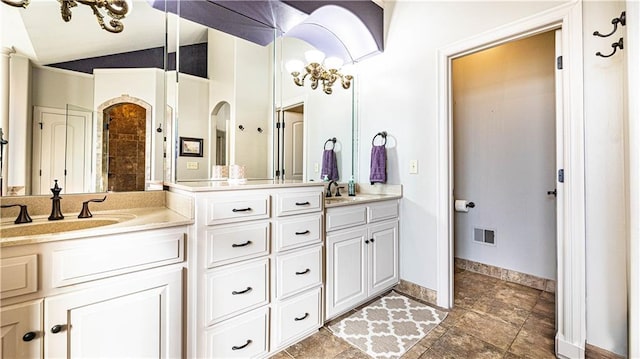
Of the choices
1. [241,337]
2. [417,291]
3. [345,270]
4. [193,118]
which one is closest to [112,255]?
[241,337]

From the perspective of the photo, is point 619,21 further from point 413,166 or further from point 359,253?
point 359,253

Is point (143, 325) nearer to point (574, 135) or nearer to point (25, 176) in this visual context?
point (25, 176)

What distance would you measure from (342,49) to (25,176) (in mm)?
2648

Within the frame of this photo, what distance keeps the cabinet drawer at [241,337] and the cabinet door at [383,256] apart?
995 millimetres

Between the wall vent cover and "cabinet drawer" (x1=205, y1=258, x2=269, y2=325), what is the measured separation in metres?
2.44

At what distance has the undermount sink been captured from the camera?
47.0 inches

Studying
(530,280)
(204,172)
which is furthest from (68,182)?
(530,280)

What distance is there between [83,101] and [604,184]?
2977 mm

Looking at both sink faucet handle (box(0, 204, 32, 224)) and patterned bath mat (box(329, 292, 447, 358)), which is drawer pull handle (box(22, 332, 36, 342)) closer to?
sink faucet handle (box(0, 204, 32, 224))

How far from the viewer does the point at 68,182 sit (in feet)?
5.01

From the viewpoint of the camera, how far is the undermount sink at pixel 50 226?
1193 mm

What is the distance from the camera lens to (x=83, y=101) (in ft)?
5.16

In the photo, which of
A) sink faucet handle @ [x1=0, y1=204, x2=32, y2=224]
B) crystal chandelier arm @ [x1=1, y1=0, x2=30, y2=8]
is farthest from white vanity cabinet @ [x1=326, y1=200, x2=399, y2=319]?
crystal chandelier arm @ [x1=1, y1=0, x2=30, y2=8]

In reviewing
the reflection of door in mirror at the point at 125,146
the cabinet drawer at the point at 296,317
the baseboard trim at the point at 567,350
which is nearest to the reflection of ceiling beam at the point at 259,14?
the reflection of door in mirror at the point at 125,146
